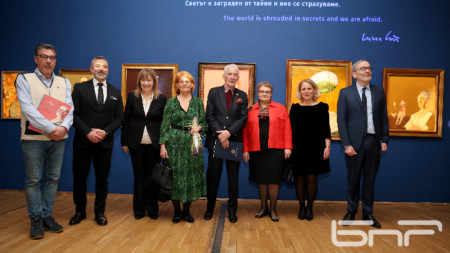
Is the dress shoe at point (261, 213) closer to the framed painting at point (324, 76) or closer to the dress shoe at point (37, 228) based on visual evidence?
the framed painting at point (324, 76)

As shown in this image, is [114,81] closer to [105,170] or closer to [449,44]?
[105,170]

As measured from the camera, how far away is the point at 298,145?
3.07 meters

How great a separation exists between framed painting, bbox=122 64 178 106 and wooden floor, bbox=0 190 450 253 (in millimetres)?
1693

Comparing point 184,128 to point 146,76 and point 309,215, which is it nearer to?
point 146,76

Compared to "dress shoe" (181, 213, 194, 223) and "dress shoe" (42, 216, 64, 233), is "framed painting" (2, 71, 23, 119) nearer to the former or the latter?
"dress shoe" (42, 216, 64, 233)

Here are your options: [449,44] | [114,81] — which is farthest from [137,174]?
[449,44]

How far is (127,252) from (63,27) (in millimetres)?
3617

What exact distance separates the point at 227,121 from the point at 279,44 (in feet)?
5.73

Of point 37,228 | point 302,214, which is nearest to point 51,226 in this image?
point 37,228

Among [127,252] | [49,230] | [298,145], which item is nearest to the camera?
[127,252]

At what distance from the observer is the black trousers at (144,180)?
9.66 feet

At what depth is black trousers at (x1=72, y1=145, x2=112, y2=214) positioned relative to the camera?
8.88 feet

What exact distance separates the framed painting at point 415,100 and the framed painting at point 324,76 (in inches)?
23.8
